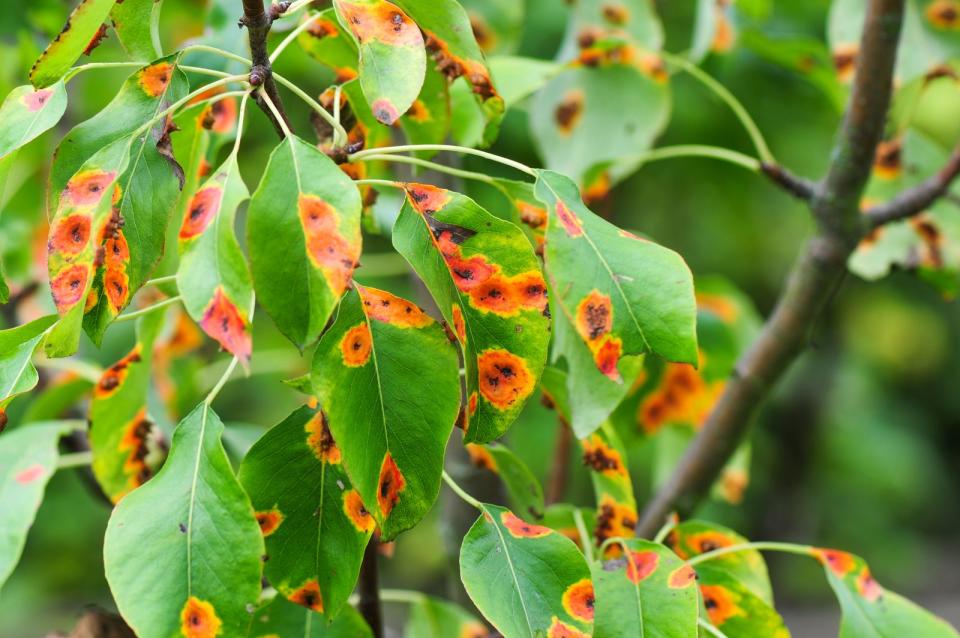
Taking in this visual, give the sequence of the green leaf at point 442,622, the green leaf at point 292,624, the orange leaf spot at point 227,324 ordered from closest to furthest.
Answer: the orange leaf spot at point 227,324
the green leaf at point 292,624
the green leaf at point 442,622

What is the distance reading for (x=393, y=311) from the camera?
0.57m

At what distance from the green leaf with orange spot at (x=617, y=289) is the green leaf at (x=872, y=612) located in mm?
312

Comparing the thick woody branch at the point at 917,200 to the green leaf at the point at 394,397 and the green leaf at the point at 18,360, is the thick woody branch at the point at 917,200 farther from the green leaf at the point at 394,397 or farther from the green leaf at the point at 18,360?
the green leaf at the point at 18,360

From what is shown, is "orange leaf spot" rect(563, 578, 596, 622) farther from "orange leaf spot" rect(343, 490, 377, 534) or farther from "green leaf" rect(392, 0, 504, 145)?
"green leaf" rect(392, 0, 504, 145)

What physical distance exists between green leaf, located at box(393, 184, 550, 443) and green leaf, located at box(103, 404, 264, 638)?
140 mm

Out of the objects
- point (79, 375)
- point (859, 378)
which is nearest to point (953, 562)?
point (859, 378)

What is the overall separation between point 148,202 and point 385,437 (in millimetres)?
195

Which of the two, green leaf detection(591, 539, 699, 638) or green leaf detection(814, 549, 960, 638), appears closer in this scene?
green leaf detection(591, 539, 699, 638)

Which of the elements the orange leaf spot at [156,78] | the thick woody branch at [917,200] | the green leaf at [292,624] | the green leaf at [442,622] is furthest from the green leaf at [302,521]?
the thick woody branch at [917,200]

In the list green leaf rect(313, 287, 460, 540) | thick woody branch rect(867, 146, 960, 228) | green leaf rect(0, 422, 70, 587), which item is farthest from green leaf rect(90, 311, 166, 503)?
thick woody branch rect(867, 146, 960, 228)

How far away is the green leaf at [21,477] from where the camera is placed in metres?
0.81

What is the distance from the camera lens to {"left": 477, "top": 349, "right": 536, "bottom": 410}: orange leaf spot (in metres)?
0.56

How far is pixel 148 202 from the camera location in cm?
58

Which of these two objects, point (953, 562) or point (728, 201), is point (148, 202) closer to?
point (728, 201)
